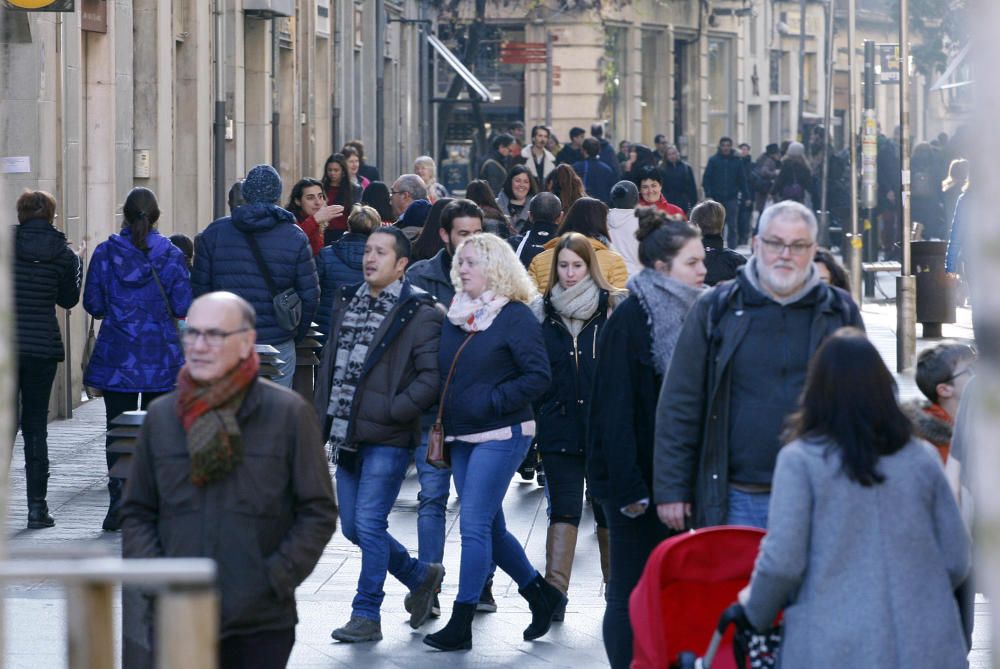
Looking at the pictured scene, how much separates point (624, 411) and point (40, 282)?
4.70 meters

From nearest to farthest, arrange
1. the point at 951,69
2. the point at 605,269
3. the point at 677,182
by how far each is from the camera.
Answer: the point at 605,269
the point at 677,182
the point at 951,69

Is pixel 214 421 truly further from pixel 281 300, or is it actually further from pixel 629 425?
pixel 281 300

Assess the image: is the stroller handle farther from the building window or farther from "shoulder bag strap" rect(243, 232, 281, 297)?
the building window

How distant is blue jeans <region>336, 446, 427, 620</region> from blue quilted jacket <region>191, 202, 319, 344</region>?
2918 millimetres

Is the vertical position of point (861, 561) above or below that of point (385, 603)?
above

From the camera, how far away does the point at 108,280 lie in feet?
34.8

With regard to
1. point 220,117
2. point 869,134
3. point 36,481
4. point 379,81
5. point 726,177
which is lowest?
point 36,481

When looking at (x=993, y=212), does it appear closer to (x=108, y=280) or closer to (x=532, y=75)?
(x=108, y=280)

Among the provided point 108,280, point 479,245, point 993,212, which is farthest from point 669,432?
point 108,280

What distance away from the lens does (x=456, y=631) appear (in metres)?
7.89

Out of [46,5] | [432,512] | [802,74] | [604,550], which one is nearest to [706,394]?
[432,512]

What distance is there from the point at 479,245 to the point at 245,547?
3.05 m

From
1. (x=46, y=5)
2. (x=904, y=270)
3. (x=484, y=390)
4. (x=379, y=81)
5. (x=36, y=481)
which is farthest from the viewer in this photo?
(x=379, y=81)

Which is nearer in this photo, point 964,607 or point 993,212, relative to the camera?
point 993,212
